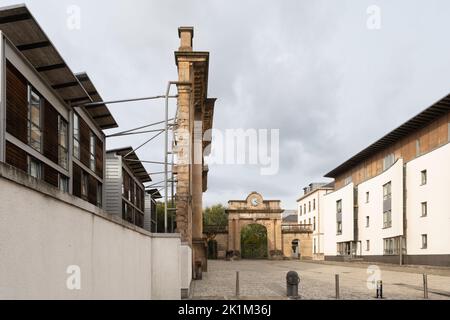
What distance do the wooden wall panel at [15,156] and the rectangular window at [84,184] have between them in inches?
273

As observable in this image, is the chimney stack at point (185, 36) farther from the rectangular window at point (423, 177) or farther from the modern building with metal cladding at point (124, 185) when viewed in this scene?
the rectangular window at point (423, 177)

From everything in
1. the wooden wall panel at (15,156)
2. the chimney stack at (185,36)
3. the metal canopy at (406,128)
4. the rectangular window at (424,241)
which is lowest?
the rectangular window at (424,241)

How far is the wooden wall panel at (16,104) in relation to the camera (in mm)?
13117

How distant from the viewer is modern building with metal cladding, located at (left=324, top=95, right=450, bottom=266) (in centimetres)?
3541

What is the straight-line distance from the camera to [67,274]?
5.01m

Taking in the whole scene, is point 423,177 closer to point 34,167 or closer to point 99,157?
point 99,157

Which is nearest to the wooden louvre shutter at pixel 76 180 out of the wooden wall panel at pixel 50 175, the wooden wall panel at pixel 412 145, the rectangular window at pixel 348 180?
the wooden wall panel at pixel 50 175

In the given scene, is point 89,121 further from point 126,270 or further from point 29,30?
point 126,270

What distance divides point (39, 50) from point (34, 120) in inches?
84.2

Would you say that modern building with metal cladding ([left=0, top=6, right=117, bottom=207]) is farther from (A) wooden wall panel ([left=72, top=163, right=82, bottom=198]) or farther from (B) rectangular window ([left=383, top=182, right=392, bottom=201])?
(B) rectangular window ([left=383, top=182, right=392, bottom=201])

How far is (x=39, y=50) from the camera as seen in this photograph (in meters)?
14.7

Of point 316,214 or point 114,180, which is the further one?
point 316,214

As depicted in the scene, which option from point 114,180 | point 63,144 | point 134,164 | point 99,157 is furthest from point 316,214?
point 63,144

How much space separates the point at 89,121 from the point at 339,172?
47.1 m
